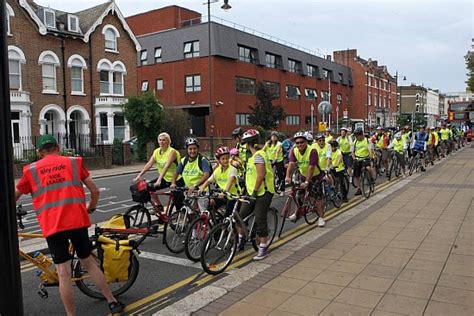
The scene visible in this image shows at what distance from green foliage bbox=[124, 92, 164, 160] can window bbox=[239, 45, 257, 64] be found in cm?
1804

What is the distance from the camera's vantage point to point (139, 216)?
6.72 meters

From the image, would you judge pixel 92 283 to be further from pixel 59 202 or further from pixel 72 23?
pixel 72 23

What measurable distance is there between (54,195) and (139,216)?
3.01 metres

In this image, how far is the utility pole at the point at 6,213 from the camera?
7.77ft

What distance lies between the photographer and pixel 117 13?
31.8 metres

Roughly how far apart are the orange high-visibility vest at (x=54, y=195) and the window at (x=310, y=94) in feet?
174

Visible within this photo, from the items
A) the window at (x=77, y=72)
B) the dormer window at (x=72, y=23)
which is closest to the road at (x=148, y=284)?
the window at (x=77, y=72)

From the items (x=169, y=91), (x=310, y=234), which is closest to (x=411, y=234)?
(x=310, y=234)

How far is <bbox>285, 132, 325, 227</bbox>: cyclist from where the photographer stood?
7.72 meters

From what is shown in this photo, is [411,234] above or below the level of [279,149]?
below

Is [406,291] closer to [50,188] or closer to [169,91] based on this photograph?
[50,188]

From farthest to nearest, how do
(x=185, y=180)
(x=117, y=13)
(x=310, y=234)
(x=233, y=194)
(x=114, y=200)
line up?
(x=117, y=13)
(x=114, y=200)
(x=310, y=234)
(x=185, y=180)
(x=233, y=194)

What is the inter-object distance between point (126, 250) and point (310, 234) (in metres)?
3.92

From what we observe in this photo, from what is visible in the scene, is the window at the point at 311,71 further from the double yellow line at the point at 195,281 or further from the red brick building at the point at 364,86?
the double yellow line at the point at 195,281
